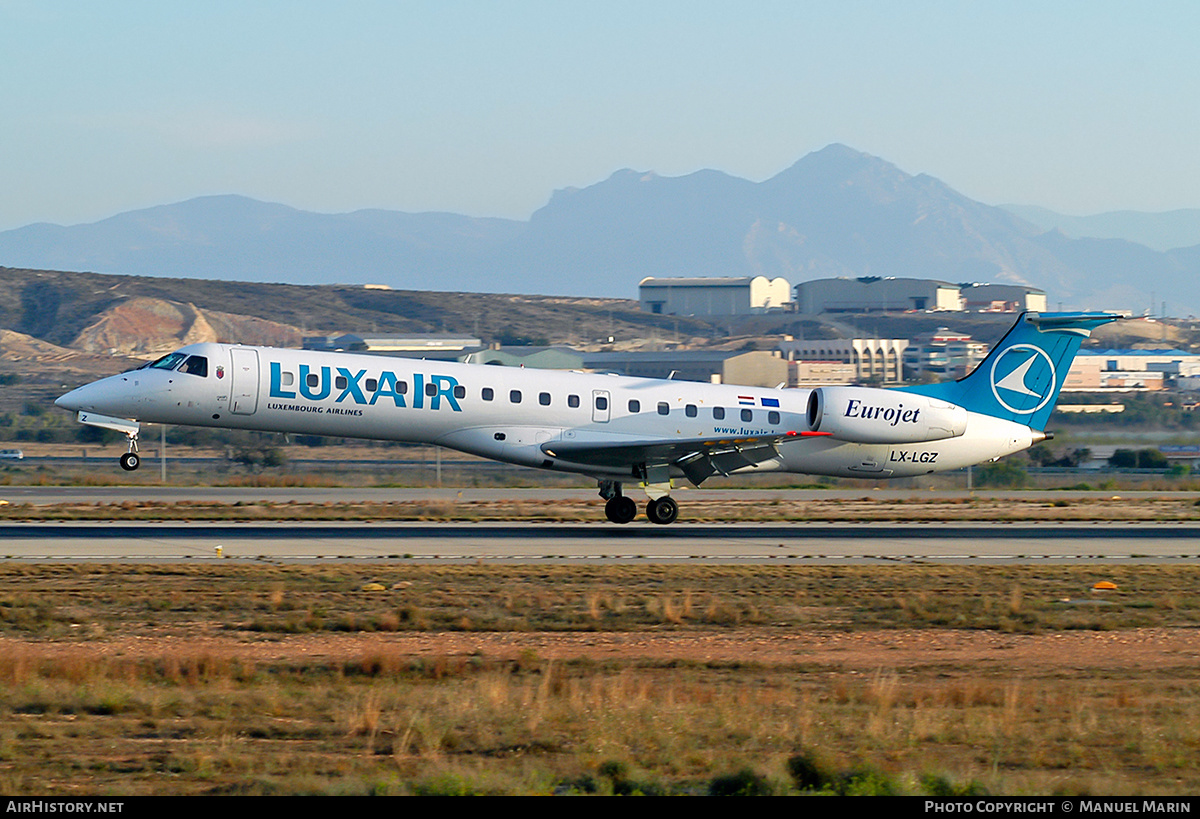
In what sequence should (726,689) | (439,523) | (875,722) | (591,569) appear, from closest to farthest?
(875,722) → (726,689) → (591,569) → (439,523)

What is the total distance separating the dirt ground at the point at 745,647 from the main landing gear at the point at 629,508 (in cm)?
1281

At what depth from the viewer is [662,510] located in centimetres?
2986

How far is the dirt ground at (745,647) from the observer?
14.8 metres

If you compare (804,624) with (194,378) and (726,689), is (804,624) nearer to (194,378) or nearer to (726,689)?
(726,689)

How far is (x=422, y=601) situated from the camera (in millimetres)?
→ 18641

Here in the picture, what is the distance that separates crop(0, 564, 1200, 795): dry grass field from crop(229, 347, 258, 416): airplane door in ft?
21.1

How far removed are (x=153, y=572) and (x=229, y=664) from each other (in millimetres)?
8032

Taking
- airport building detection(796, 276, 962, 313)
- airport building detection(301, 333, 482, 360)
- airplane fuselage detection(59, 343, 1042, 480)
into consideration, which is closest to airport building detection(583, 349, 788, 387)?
airport building detection(301, 333, 482, 360)

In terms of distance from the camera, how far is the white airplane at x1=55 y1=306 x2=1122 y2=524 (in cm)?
2719

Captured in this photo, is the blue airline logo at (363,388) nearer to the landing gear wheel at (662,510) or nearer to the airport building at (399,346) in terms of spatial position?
the landing gear wheel at (662,510)

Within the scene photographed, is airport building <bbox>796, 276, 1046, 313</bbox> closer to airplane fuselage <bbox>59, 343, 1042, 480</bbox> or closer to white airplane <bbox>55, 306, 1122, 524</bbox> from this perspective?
white airplane <bbox>55, 306, 1122, 524</bbox>

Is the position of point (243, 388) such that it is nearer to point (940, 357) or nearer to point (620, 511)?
point (620, 511)

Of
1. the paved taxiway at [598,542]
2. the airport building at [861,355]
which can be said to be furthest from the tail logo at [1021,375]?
the airport building at [861,355]
